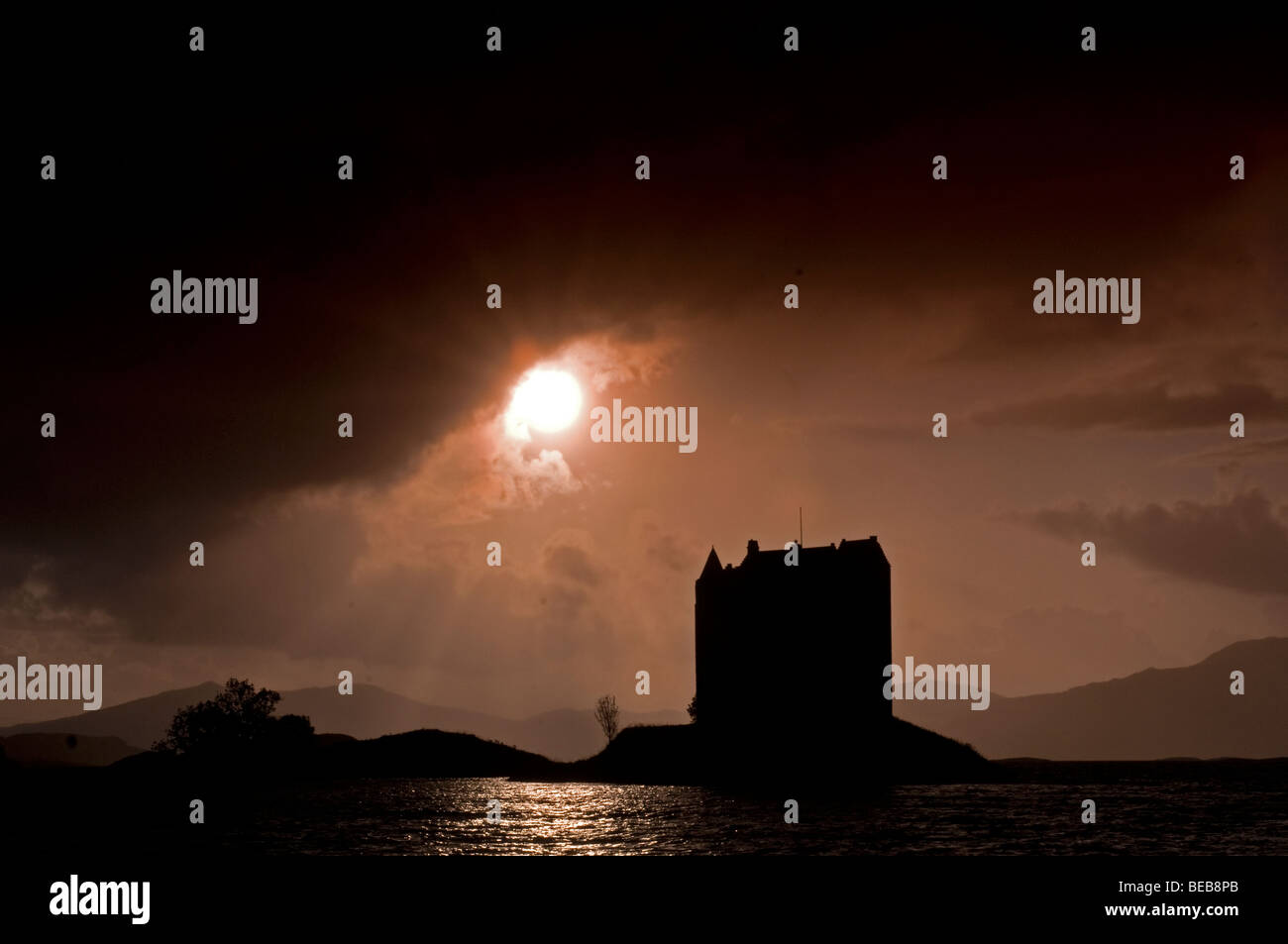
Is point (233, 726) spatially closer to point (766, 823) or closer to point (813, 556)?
point (813, 556)

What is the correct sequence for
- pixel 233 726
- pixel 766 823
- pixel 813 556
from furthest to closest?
1. pixel 233 726
2. pixel 813 556
3. pixel 766 823

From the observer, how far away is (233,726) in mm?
164750

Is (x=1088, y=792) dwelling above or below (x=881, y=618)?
below

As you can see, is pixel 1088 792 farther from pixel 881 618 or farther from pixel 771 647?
pixel 771 647

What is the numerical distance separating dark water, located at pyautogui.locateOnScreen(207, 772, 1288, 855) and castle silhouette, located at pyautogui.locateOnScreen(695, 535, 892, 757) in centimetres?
1164

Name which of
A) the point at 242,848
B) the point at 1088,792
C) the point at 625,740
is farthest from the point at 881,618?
the point at 242,848

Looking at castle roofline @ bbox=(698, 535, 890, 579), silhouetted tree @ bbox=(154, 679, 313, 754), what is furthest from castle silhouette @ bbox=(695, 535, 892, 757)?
silhouetted tree @ bbox=(154, 679, 313, 754)

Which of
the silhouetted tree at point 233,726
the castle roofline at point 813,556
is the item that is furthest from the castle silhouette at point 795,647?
the silhouetted tree at point 233,726

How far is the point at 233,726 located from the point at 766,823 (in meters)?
109

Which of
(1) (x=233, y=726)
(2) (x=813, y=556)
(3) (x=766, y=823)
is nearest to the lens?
(3) (x=766, y=823)

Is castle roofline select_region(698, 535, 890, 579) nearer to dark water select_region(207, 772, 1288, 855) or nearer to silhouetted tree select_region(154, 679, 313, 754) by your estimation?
dark water select_region(207, 772, 1288, 855)

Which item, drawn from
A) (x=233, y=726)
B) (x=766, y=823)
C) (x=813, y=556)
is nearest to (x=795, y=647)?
(x=813, y=556)
